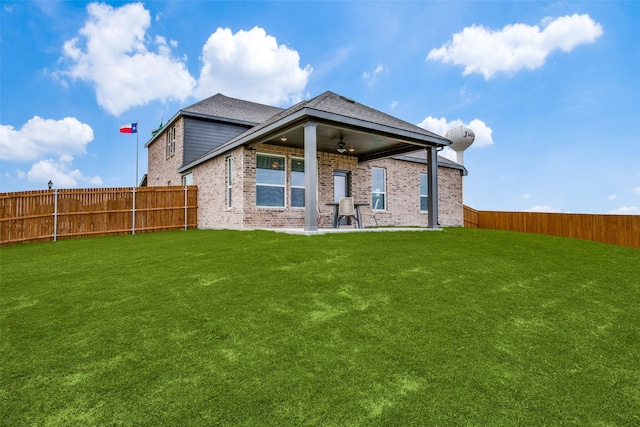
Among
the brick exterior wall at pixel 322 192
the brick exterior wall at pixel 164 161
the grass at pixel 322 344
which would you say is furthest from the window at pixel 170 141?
the grass at pixel 322 344

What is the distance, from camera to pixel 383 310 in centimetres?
407

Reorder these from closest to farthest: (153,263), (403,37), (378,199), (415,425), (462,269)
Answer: (415,425) → (462,269) → (153,263) → (403,37) → (378,199)

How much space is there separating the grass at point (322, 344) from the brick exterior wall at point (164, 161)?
36.4 feet

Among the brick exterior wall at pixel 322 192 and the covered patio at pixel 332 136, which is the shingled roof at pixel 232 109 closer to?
the brick exterior wall at pixel 322 192

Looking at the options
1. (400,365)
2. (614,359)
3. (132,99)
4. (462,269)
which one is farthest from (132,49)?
(614,359)

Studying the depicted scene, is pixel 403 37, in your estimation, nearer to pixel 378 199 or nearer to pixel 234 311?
pixel 378 199

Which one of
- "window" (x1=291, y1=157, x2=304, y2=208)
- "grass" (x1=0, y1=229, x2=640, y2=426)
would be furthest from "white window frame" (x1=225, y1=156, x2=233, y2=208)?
"grass" (x1=0, y1=229, x2=640, y2=426)

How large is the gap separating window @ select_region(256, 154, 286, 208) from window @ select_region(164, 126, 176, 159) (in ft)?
26.0

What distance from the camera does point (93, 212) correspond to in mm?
12727

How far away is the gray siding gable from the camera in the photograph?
635 inches

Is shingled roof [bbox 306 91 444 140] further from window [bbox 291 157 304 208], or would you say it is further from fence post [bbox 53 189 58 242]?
fence post [bbox 53 189 58 242]

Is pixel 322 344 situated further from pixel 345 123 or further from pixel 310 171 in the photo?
pixel 345 123

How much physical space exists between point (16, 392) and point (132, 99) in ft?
37.9

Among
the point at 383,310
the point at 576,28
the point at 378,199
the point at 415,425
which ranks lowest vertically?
the point at 415,425
